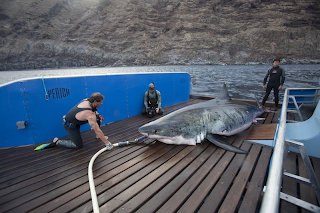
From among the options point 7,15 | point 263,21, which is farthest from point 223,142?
point 7,15

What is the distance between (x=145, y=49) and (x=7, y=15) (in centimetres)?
13489

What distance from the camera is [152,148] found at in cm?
411

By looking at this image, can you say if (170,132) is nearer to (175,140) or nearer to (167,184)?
(175,140)

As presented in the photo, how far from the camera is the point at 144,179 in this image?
2932 millimetres

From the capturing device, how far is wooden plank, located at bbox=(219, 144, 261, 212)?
2.32 meters

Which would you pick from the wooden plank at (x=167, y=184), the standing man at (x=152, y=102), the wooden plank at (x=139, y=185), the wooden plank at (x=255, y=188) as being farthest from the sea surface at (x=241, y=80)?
the wooden plank at (x=255, y=188)

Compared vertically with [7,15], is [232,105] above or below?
below

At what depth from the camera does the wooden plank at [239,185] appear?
2315 millimetres

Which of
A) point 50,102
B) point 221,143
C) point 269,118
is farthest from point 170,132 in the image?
point 269,118

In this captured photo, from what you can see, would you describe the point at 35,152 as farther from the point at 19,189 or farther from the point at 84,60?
the point at 84,60

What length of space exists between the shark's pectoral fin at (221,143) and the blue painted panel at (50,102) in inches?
152

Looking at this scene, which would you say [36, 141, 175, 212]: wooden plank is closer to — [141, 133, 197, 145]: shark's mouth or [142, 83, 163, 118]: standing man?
[141, 133, 197, 145]: shark's mouth

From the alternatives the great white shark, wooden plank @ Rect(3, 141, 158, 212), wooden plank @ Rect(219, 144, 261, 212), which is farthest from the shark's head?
wooden plank @ Rect(219, 144, 261, 212)

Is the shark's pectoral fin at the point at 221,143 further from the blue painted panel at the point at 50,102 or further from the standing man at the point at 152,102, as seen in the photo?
the blue painted panel at the point at 50,102
